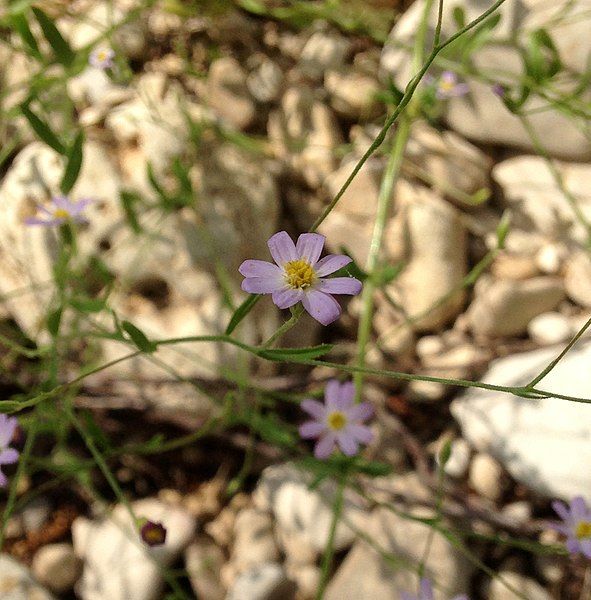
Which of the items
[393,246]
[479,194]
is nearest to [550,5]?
[479,194]

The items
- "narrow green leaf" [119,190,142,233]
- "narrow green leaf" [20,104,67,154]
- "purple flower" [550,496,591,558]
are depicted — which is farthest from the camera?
"narrow green leaf" [119,190,142,233]

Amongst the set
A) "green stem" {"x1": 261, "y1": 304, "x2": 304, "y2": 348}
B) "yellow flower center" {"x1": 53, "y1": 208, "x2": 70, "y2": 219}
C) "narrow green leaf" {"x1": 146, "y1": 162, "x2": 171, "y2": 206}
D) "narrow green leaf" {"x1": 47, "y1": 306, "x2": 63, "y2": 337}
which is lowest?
"narrow green leaf" {"x1": 47, "y1": 306, "x2": 63, "y2": 337}

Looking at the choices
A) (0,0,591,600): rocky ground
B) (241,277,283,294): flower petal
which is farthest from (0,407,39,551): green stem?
(241,277,283,294): flower petal

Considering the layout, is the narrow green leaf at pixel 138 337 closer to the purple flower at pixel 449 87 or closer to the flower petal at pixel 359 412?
the flower petal at pixel 359 412

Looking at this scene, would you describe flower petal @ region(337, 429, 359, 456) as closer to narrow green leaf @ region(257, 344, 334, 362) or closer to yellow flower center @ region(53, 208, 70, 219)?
narrow green leaf @ region(257, 344, 334, 362)

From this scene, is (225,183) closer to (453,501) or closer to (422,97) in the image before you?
(422,97)

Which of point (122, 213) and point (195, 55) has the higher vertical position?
point (195, 55)
